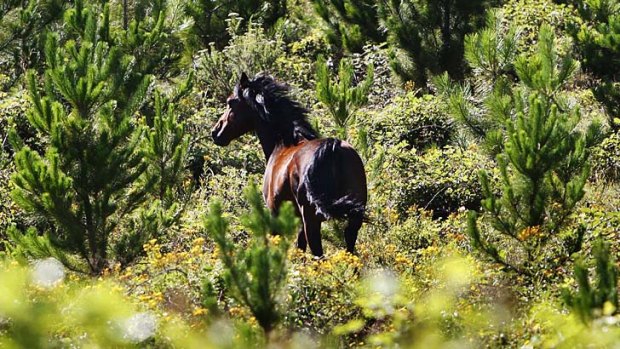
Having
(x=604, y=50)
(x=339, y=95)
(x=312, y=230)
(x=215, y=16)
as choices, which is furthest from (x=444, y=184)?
(x=215, y=16)

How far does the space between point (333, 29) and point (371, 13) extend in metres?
0.83

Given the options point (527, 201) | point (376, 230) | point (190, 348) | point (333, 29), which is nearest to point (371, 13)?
point (333, 29)

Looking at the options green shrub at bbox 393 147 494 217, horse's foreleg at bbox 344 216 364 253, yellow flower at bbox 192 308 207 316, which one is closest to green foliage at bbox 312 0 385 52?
green shrub at bbox 393 147 494 217

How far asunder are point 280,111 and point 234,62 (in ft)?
17.7

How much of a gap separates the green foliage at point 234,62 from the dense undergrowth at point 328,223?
1.7 inches

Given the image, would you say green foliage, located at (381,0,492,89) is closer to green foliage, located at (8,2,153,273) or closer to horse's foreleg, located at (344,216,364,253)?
horse's foreleg, located at (344,216,364,253)

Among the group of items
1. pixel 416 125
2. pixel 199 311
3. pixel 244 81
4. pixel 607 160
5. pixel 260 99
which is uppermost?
pixel 199 311

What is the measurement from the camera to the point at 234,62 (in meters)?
13.9

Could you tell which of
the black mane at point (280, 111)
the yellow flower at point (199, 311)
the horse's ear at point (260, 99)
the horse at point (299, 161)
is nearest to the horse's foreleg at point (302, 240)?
the horse at point (299, 161)

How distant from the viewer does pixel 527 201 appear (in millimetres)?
6617

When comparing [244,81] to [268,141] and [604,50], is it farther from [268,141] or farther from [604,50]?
[604,50]

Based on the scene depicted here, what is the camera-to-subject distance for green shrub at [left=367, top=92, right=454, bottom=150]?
11766 mm

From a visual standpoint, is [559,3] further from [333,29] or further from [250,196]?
[250,196]

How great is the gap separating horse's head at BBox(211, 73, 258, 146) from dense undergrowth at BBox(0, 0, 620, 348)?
45 cm
